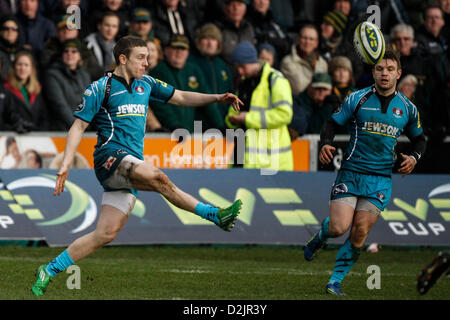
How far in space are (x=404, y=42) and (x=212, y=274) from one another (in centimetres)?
677

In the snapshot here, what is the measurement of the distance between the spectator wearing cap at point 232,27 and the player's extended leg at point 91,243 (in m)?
7.67

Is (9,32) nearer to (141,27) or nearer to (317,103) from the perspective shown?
(141,27)

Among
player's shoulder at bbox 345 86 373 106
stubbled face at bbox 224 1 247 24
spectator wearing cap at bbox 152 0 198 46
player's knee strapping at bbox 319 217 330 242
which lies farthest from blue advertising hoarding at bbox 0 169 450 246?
player's shoulder at bbox 345 86 373 106

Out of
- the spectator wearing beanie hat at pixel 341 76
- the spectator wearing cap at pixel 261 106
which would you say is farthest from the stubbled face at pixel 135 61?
the spectator wearing beanie hat at pixel 341 76

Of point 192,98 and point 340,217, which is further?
point 340,217

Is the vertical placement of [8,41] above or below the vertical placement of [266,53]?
above

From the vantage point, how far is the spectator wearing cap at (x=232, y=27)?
55.1ft

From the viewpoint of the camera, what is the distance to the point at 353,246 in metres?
10.3

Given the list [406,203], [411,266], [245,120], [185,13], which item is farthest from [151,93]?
[185,13]

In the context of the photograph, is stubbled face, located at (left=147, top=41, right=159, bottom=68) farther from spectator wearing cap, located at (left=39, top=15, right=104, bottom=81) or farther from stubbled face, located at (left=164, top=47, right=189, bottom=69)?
spectator wearing cap, located at (left=39, top=15, right=104, bottom=81)

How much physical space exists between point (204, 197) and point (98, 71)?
276 cm

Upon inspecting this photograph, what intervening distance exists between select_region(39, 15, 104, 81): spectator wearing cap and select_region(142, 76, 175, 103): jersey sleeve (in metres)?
5.48

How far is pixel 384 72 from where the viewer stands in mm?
10172

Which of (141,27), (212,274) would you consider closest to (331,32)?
(141,27)
